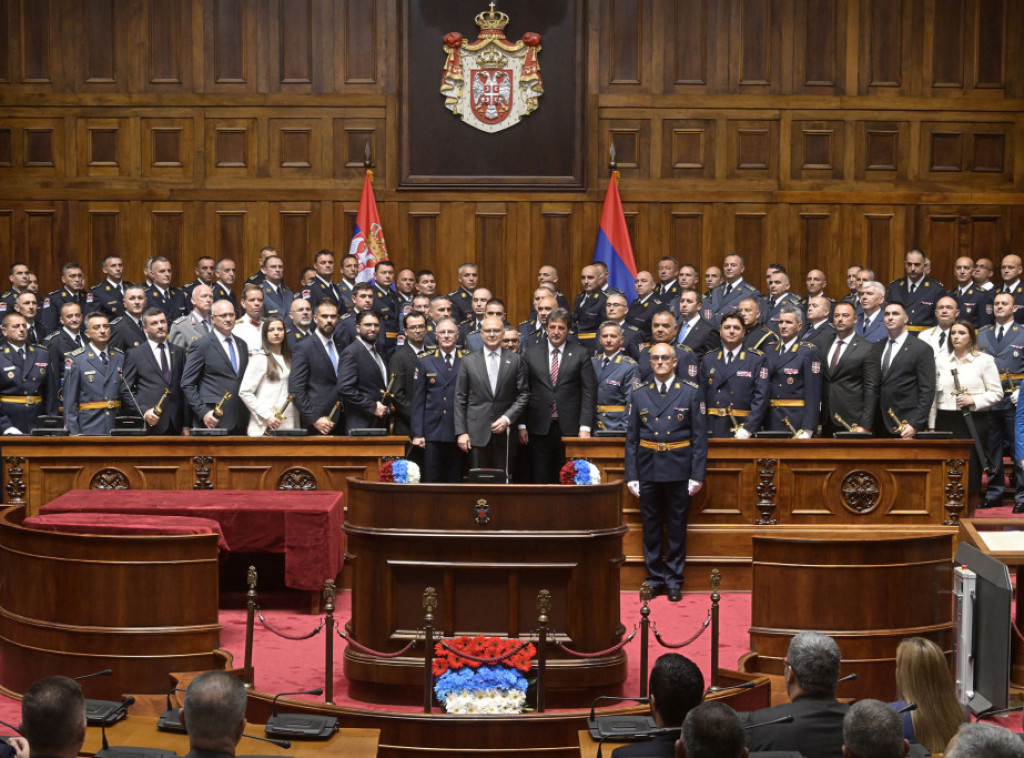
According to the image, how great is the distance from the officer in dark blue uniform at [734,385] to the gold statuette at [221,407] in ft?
9.92

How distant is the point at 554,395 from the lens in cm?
849

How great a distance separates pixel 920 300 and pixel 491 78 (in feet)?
14.9

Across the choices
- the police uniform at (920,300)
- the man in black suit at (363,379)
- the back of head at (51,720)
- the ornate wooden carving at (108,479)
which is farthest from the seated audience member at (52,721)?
the police uniform at (920,300)

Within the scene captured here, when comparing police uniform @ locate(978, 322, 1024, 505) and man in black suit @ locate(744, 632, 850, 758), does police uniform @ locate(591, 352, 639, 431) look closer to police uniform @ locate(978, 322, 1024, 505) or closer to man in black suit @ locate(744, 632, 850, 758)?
police uniform @ locate(978, 322, 1024, 505)

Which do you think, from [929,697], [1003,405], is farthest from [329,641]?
[1003,405]

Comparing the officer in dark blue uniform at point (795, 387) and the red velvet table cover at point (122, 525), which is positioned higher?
the officer in dark blue uniform at point (795, 387)

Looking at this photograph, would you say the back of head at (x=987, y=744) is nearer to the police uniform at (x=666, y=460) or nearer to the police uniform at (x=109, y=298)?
the police uniform at (x=666, y=460)

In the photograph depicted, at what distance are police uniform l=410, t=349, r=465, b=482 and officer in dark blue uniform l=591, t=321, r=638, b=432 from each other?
0.93 m

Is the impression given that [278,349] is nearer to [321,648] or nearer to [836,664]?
[321,648]

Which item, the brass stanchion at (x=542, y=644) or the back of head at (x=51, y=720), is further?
the brass stanchion at (x=542, y=644)

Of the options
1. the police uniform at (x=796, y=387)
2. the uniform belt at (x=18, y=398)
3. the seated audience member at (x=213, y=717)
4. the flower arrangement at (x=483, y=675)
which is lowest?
the flower arrangement at (x=483, y=675)

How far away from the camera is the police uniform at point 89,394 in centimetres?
843

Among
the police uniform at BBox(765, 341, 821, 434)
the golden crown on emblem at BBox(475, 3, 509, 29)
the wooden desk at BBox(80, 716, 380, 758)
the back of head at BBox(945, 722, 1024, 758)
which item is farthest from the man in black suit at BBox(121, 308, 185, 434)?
the back of head at BBox(945, 722, 1024, 758)

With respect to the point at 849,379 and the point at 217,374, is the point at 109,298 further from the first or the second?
the point at 849,379
